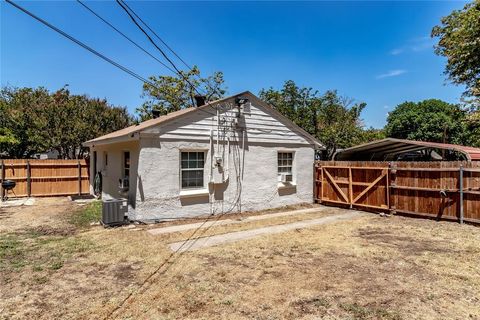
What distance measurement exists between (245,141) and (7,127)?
17808 mm

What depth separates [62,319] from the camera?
3.63 m

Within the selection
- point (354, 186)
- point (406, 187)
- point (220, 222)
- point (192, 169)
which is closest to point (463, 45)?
point (406, 187)

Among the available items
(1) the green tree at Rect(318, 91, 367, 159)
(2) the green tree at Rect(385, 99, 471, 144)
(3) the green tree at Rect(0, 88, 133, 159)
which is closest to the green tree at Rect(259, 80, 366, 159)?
(1) the green tree at Rect(318, 91, 367, 159)

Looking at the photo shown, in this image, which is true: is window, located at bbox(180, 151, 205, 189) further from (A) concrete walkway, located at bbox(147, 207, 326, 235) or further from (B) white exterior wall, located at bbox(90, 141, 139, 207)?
(B) white exterior wall, located at bbox(90, 141, 139, 207)

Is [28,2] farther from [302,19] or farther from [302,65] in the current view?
[302,65]

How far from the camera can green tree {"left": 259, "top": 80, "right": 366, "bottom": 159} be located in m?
21.5

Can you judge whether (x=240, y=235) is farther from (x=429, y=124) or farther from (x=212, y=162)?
(x=429, y=124)

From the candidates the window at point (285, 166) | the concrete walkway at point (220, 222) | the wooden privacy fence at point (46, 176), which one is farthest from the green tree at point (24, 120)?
the window at point (285, 166)

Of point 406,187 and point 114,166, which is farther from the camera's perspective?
point 114,166

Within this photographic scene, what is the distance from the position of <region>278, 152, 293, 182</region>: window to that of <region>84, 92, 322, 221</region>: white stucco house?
0.13 feet

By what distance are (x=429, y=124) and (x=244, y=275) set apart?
32267 mm

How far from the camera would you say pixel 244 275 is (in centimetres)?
506

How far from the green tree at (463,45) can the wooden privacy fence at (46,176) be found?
21224 millimetres

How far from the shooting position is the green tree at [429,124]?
29.4 meters
